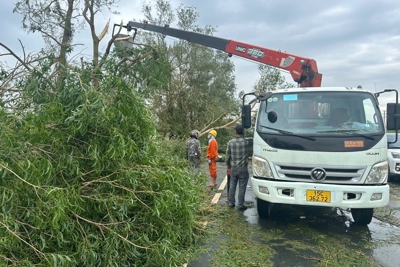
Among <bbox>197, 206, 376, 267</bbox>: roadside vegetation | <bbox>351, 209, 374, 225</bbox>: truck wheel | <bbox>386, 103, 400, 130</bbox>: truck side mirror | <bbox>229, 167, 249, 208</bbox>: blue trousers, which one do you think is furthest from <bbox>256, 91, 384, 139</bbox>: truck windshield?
<bbox>197, 206, 376, 267</bbox>: roadside vegetation

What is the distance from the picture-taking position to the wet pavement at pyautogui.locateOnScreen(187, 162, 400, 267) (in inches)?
172

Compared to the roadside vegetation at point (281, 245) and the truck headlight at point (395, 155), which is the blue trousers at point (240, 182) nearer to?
the roadside vegetation at point (281, 245)

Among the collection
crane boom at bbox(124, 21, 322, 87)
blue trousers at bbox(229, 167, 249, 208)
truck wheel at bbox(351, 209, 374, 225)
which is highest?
crane boom at bbox(124, 21, 322, 87)

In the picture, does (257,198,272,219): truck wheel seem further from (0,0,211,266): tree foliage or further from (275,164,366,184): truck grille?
(0,0,211,266): tree foliage

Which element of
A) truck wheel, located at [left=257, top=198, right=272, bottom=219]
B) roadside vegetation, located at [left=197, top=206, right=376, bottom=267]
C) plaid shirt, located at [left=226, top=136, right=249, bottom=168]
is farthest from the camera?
plaid shirt, located at [left=226, top=136, right=249, bottom=168]

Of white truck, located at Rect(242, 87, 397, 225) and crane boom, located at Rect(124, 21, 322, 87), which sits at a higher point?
crane boom, located at Rect(124, 21, 322, 87)

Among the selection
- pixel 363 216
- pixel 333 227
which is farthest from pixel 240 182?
pixel 363 216

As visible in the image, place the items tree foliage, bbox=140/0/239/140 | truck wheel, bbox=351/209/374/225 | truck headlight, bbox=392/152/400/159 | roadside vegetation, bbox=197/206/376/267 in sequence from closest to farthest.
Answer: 1. roadside vegetation, bbox=197/206/376/267
2. truck wheel, bbox=351/209/374/225
3. truck headlight, bbox=392/152/400/159
4. tree foliage, bbox=140/0/239/140

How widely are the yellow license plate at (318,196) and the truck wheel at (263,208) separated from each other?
103cm

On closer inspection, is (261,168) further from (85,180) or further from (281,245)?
(85,180)

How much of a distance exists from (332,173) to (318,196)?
1.39ft

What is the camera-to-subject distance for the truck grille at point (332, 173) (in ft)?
16.6

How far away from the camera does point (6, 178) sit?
3.00m

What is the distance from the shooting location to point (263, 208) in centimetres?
600
